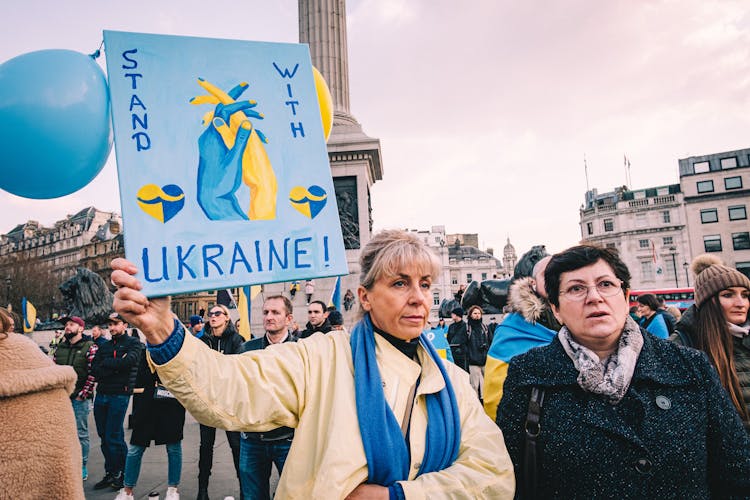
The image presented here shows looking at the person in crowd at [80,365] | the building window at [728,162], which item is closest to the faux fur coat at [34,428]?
the person in crowd at [80,365]

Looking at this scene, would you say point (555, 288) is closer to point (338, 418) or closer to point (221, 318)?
point (338, 418)

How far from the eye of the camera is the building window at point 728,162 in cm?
5572

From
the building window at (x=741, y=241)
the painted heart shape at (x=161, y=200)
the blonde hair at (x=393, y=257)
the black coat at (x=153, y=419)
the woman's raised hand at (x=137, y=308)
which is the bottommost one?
the black coat at (x=153, y=419)

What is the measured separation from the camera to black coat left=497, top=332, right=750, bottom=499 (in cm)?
187

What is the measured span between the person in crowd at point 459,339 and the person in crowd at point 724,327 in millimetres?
6322

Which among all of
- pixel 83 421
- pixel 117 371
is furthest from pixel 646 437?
pixel 83 421

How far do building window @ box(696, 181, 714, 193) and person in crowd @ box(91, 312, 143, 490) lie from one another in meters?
67.3

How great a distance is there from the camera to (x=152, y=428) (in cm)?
480

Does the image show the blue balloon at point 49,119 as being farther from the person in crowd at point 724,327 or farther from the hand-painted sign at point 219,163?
the person in crowd at point 724,327

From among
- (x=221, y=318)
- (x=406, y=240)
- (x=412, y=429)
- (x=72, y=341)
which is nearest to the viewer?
(x=412, y=429)

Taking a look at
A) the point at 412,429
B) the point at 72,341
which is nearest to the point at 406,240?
the point at 412,429

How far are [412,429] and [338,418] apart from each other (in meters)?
0.31

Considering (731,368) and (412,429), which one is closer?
(412,429)

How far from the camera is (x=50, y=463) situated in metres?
2.04
